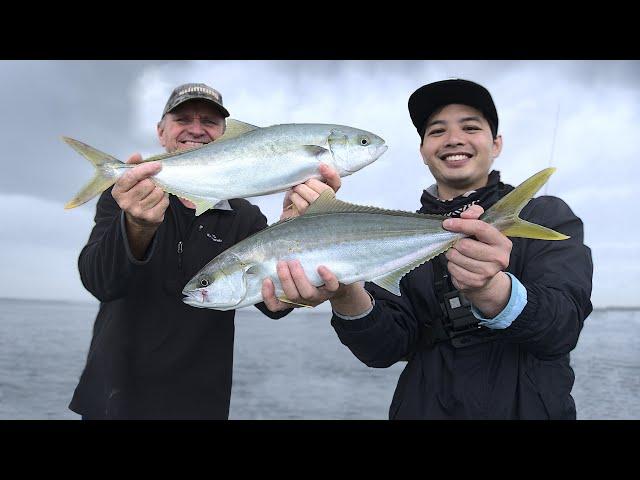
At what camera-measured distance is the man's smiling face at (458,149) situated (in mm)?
3771

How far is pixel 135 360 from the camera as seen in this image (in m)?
4.44

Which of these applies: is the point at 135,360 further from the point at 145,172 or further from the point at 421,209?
the point at 421,209

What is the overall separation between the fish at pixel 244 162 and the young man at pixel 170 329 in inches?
40.0

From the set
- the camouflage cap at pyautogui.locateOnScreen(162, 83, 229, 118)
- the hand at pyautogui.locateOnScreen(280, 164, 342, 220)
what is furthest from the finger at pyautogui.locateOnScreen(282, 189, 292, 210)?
the camouflage cap at pyautogui.locateOnScreen(162, 83, 229, 118)

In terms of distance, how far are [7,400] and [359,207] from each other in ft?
34.2

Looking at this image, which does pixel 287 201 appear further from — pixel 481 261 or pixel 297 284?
pixel 481 261

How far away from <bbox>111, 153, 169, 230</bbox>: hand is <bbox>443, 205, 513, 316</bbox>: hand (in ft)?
6.37

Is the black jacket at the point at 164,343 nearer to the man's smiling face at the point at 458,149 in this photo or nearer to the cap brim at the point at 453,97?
the man's smiling face at the point at 458,149

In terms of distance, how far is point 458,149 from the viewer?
377 centimetres

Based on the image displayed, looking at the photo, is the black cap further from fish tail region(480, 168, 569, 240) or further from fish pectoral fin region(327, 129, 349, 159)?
fish tail region(480, 168, 569, 240)

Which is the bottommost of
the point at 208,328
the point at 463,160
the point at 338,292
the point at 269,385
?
the point at 269,385

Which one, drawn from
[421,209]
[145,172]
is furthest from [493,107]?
[145,172]

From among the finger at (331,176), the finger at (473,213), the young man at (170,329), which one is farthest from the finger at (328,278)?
the young man at (170,329)

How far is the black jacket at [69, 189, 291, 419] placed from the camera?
4414mm
